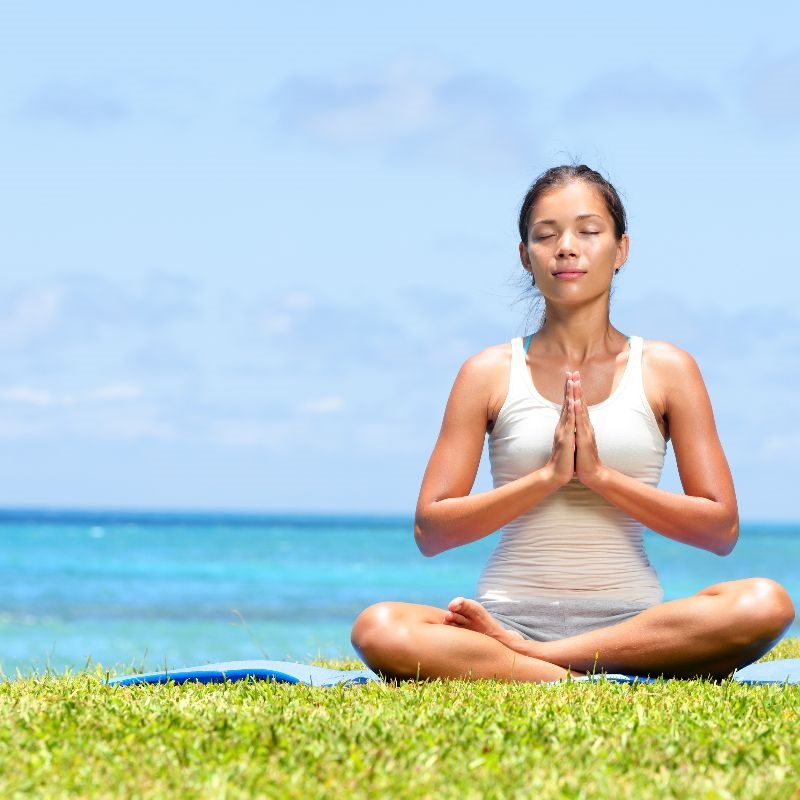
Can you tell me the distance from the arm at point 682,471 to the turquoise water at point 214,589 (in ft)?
6.61

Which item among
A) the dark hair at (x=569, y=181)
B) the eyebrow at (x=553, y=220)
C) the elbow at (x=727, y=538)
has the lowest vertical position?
the elbow at (x=727, y=538)

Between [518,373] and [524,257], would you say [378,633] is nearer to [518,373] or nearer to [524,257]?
[518,373]

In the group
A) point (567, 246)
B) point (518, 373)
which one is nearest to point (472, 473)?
point (518, 373)

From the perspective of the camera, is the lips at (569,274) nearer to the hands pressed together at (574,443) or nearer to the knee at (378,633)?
the hands pressed together at (574,443)

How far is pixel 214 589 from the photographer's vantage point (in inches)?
998

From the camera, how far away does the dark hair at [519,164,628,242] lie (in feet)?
16.6

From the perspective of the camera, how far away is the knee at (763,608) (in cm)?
451

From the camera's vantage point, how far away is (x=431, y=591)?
26625 millimetres

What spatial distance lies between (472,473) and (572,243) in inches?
38.9

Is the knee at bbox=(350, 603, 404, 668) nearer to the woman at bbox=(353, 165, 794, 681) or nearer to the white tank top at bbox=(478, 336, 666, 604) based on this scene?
the woman at bbox=(353, 165, 794, 681)

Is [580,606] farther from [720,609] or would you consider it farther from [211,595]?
[211,595]

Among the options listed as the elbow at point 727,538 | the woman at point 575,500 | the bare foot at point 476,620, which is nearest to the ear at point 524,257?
the woman at point 575,500

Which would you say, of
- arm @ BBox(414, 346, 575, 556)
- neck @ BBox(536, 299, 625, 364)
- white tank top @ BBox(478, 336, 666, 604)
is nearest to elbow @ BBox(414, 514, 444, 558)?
arm @ BBox(414, 346, 575, 556)

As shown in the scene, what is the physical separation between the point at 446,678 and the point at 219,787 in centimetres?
169
